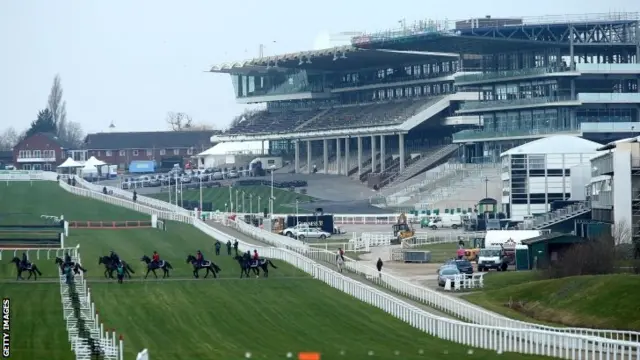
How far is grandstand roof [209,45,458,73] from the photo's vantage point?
488ft

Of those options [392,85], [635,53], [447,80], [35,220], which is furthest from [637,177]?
[392,85]

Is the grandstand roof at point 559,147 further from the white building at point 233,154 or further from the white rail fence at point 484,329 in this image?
the white building at point 233,154

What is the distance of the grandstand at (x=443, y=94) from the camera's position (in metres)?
131

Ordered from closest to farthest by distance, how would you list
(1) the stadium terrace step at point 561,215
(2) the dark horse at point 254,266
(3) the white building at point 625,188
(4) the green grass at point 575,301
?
1. (4) the green grass at point 575,301
2. (2) the dark horse at point 254,266
3. (3) the white building at point 625,188
4. (1) the stadium terrace step at point 561,215

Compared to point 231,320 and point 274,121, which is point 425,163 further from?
point 231,320

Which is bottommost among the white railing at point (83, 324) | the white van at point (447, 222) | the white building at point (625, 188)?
the white van at point (447, 222)

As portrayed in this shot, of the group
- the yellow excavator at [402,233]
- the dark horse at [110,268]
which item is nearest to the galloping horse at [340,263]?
the dark horse at [110,268]

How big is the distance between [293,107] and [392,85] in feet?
76.9

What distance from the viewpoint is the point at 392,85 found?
6398 inches

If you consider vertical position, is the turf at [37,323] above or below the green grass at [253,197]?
below

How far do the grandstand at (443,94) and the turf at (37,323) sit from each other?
247 feet

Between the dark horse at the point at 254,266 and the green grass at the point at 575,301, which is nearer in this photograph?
the green grass at the point at 575,301

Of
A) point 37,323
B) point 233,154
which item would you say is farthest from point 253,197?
point 37,323

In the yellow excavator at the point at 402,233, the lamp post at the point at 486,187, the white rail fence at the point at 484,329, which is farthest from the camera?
the lamp post at the point at 486,187
